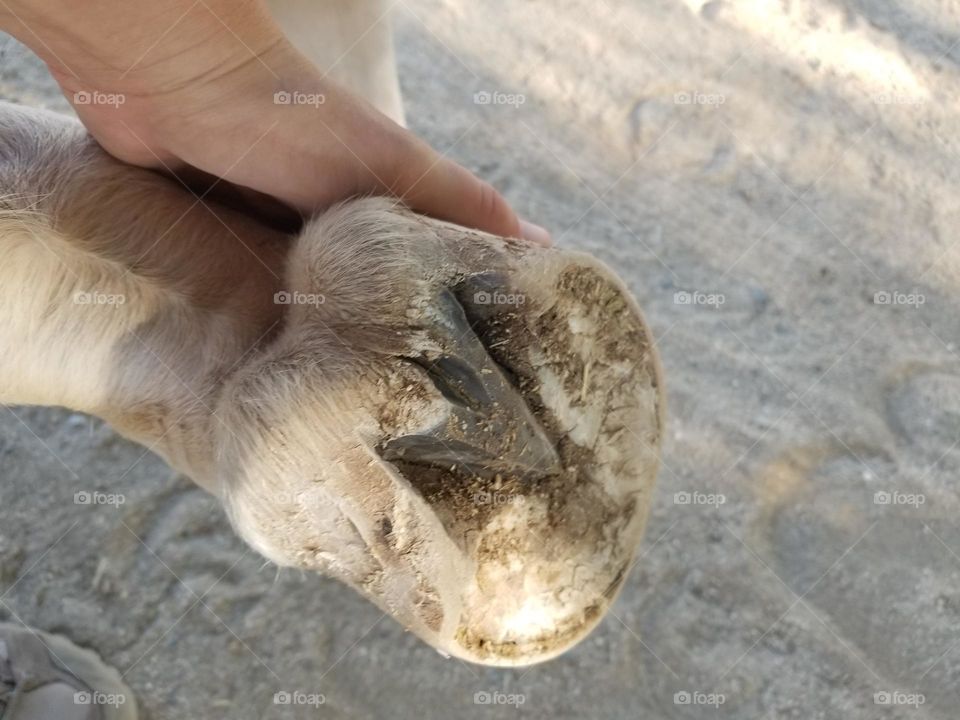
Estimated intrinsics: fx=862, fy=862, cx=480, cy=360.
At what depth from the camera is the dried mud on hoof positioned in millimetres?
651

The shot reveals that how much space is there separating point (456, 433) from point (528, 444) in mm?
64

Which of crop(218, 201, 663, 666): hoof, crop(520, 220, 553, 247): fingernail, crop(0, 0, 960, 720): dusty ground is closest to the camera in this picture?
crop(218, 201, 663, 666): hoof

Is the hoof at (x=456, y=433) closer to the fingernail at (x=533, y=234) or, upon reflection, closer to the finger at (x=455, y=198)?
the finger at (x=455, y=198)

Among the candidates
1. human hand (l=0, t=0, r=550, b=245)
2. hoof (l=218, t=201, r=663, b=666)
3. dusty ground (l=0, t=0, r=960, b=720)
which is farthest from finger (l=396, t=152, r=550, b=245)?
dusty ground (l=0, t=0, r=960, b=720)

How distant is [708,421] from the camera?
1.37m

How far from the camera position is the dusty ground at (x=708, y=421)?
4.16 ft

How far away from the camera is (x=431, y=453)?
665 millimetres

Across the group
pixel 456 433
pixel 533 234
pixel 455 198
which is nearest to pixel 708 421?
pixel 533 234

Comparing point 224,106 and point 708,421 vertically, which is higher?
point 224,106

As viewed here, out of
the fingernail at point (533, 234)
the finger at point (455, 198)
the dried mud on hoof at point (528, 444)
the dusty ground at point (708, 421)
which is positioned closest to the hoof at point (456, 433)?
the dried mud on hoof at point (528, 444)

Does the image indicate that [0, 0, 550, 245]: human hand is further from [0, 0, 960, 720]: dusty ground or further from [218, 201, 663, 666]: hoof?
[0, 0, 960, 720]: dusty ground

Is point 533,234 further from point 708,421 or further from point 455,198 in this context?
point 708,421

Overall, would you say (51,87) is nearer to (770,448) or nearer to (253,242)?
(253,242)

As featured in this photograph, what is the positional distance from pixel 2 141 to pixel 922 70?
1.54m
